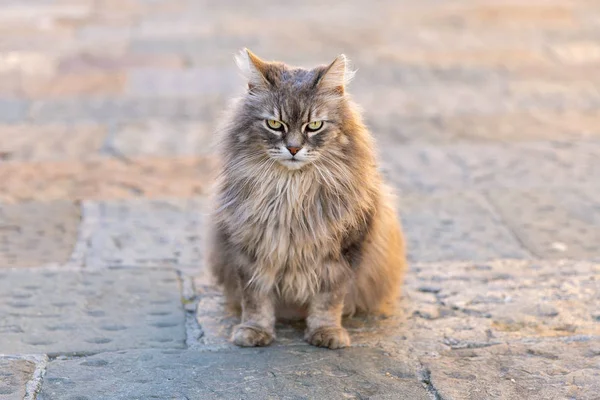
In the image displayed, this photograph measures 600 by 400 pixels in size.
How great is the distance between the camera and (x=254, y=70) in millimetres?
4191

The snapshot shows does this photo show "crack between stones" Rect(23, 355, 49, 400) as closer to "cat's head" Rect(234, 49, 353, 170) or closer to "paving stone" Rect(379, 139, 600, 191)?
"cat's head" Rect(234, 49, 353, 170)

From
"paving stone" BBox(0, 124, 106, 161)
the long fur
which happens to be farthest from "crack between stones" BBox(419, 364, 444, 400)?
"paving stone" BBox(0, 124, 106, 161)

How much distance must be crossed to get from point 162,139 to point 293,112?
382 cm

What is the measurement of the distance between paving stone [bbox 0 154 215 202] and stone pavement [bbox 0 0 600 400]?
0.08 feet

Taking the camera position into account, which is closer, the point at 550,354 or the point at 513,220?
the point at 550,354

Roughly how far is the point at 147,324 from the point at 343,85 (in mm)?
1570

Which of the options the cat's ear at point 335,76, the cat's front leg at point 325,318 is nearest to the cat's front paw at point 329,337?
the cat's front leg at point 325,318

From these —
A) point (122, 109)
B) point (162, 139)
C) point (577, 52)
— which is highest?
point (577, 52)

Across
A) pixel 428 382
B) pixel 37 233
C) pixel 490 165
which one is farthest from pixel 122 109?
pixel 428 382

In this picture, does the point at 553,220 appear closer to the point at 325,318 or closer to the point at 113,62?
the point at 325,318

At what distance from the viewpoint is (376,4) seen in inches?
549

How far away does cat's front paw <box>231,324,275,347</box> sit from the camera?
14.0 feet

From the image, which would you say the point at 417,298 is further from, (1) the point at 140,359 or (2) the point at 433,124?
(2) the point at 433,124

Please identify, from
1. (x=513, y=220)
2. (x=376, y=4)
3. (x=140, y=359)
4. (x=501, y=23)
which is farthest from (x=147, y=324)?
(x=376, y=4)
